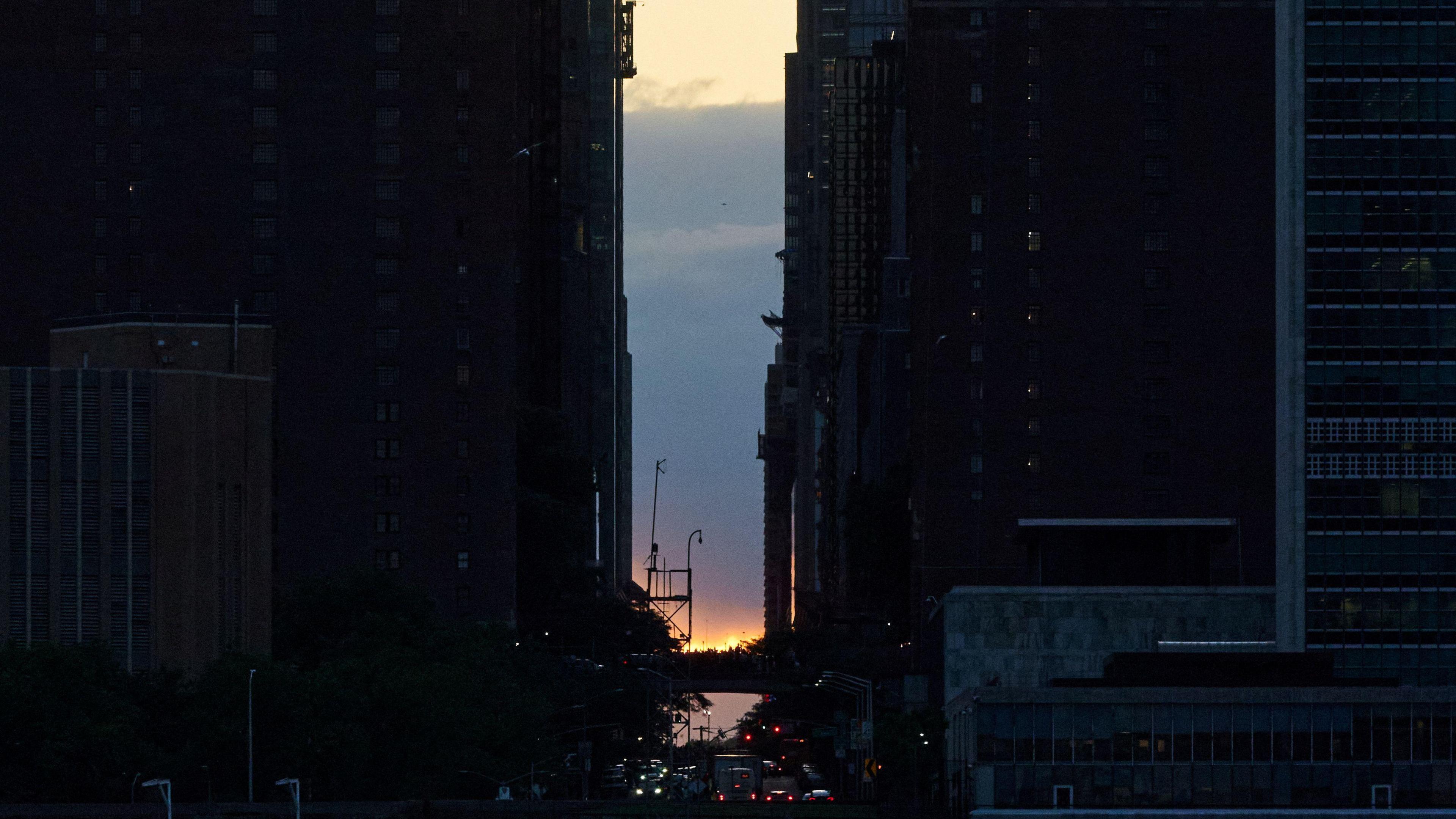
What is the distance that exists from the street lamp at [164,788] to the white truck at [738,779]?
4669cm

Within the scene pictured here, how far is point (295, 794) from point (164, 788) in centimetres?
626

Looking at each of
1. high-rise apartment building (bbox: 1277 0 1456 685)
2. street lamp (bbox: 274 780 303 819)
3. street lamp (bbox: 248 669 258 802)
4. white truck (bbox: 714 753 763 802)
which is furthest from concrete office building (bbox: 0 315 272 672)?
high-rise apartment building (bbox: 1277 0 1456 685)

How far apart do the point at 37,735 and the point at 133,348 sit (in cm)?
6565

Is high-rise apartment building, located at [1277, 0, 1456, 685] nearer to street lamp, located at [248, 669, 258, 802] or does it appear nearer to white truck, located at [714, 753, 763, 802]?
white truck, located at [714, 753, 763, 802]

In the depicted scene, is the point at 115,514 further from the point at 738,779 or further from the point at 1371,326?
the point at 1371,326

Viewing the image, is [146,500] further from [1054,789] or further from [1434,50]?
[1434,50]

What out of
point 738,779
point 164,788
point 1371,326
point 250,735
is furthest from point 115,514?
point 1371,326

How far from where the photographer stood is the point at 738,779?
158750mm

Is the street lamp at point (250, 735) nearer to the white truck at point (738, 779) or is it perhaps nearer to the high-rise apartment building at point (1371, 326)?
the white truck at point (738, 779)

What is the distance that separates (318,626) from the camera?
16862cm

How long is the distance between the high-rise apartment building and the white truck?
1420 inches

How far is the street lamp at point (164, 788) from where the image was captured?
101m

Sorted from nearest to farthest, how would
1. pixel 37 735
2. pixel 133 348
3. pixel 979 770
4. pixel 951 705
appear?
pixel 37 735
pixel 979 770
pixel 951 705
pixel 133 348

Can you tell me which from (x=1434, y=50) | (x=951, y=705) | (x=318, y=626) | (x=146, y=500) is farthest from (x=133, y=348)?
(x=1434, y=50)
